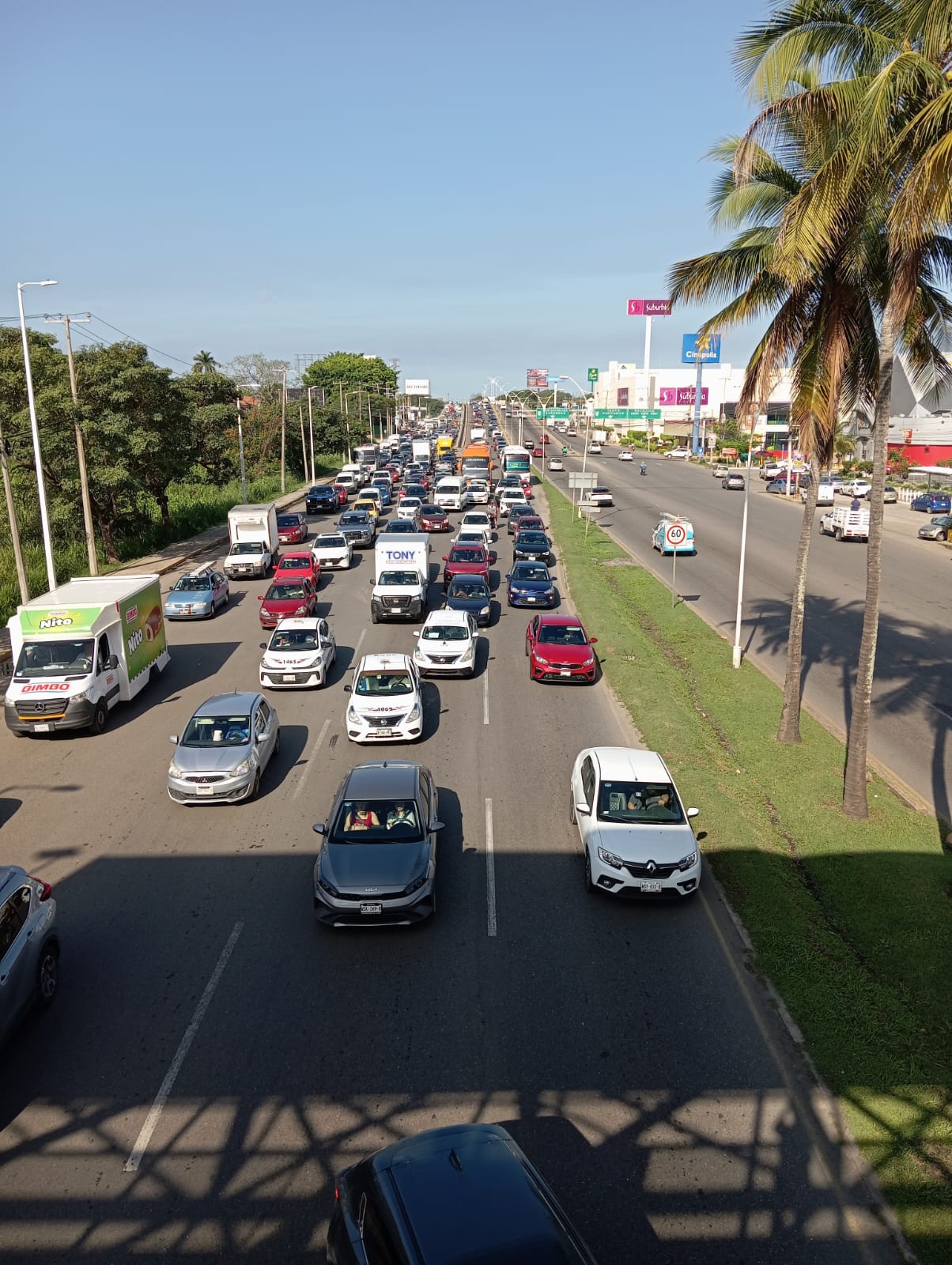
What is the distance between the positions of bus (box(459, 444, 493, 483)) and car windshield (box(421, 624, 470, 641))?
47463 mm

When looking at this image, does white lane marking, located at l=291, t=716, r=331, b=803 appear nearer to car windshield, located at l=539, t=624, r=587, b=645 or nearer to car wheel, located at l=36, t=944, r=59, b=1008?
car wheel, located at l=36, t=944, r=59, b=1008

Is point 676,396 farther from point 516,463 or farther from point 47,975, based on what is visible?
point 47,975

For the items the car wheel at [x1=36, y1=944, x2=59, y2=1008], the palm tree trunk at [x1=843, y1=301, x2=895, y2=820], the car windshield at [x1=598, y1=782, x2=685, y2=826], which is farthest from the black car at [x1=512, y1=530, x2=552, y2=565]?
the car wheel at [x1=36, y1=944, x2=59, y2=1008]

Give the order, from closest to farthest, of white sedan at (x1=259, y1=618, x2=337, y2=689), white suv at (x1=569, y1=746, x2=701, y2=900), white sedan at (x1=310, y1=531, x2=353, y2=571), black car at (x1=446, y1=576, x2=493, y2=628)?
white suv at (x1=569, y1=746, x2=701, y2=900) → white sedan at (x1=259, y1=618, x2=337, y2=689) → black car at (x1=446, y1=576, x2=493, y2=628) → white sedan at (x1=310, y1=531, x2=353, y2=571)

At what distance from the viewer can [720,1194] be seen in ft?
25.8

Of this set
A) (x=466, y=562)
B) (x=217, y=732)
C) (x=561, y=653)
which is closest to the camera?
(x=217, y=732)

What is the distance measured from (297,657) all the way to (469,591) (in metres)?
8.50

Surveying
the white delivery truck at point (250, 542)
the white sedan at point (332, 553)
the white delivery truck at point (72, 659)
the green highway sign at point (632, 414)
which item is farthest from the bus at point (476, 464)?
the white delivery truck at point (72, 659)

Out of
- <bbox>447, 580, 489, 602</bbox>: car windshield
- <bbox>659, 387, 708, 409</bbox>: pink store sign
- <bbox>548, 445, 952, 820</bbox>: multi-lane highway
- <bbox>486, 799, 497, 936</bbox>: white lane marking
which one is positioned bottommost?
<bbox>548, 445, 952, 820</bbox>: multi-lane highway

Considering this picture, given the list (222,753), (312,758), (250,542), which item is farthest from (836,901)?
(250,542)

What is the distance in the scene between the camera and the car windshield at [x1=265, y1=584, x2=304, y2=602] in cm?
2975

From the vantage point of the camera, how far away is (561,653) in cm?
2328

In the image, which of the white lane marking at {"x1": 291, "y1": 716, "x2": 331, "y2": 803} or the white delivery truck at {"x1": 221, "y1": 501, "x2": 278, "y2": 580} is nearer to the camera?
the white lane marking at {"x1": 291, "y1": 716, "x2": 331, "y2": 803}

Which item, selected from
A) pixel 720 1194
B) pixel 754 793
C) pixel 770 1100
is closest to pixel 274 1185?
pixel 720 1194
